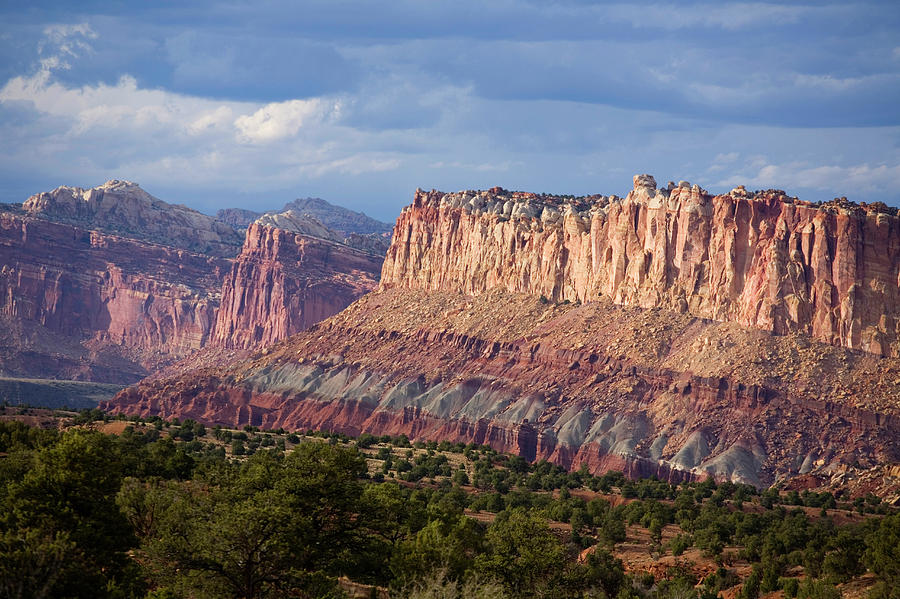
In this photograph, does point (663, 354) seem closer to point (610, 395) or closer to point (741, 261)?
point (610, 395)

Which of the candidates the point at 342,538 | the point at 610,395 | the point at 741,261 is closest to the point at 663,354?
the point at 610,395

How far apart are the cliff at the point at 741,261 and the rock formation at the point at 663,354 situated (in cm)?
23

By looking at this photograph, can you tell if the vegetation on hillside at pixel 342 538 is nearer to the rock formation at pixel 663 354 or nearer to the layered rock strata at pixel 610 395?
the layered rock strata at pixel 610 395

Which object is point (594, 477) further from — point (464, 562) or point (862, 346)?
point (464, 562)

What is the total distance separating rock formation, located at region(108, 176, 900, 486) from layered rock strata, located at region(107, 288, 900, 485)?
259 mm

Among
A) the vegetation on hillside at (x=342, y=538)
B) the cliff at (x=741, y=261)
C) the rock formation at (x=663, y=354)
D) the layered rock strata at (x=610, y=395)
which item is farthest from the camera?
the cliff at (x=741, y=261)

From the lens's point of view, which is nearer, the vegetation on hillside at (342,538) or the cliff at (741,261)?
the vegetation on hillside at (342,538)

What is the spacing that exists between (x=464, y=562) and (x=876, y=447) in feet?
285

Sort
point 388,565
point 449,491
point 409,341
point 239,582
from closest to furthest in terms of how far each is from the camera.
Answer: point 239,582 < point 388,565 < point 449,491 < point 409,341

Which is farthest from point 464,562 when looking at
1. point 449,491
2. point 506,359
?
point 506,359

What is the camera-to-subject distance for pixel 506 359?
177875mm

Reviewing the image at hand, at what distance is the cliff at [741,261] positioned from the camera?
149375 mm

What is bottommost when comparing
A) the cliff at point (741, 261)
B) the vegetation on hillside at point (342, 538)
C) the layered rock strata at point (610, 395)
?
the vegetation on hillside at point (342, 538)

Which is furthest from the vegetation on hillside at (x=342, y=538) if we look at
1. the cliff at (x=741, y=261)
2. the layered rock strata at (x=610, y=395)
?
the cliff at (x=741, y=261)
